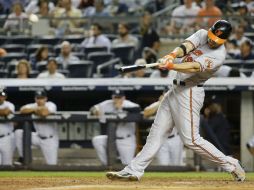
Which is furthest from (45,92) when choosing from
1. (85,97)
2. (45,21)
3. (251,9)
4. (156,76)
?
(251,9)

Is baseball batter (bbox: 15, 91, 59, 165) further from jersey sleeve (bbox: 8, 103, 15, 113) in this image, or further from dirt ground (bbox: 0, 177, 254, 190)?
dirt ground (bbox: 0, 177, 254, 190)

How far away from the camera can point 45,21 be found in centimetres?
1720

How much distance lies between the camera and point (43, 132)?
14.0 meters

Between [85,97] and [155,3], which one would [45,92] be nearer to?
[85,97]

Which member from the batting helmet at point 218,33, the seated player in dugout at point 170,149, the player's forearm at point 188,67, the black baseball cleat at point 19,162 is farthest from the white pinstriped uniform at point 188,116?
the black baseball cleat at point 19,162

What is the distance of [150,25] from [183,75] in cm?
663

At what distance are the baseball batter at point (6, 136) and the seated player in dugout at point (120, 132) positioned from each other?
1222 mm

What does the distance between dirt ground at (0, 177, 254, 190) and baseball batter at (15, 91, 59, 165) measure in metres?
3.38

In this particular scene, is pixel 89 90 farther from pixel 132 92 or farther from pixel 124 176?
pixel 124 176

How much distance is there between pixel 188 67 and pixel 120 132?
4.82 meters

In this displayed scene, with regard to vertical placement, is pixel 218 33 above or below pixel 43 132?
above

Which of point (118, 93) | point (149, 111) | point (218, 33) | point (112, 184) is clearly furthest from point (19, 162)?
point (218, 33)

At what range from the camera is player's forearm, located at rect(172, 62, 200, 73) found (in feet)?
29.9

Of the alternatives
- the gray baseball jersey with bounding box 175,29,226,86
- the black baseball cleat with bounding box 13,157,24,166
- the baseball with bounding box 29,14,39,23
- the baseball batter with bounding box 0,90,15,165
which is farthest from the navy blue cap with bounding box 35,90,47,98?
the gray baseball jersey with bounding box 175,29,226,86
